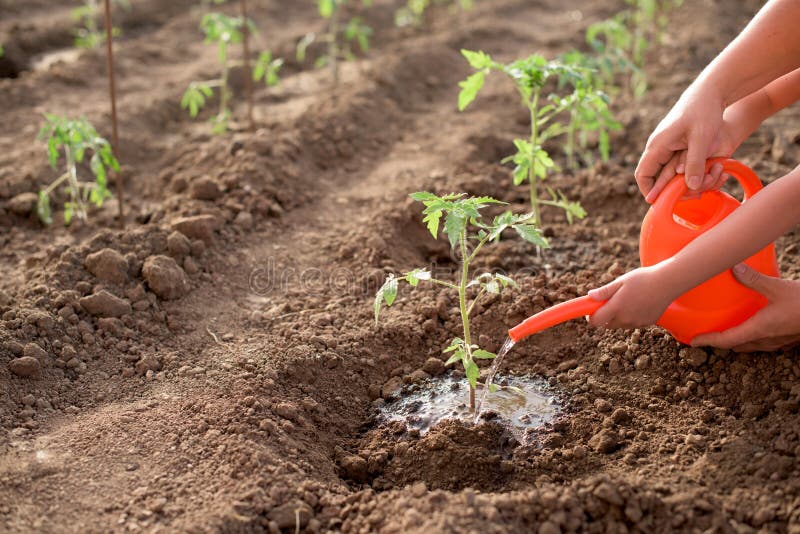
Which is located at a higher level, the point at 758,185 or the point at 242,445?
the point at 758,185

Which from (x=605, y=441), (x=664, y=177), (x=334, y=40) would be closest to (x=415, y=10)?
(x=334, y=40)

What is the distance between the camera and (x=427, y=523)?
1.92 meters

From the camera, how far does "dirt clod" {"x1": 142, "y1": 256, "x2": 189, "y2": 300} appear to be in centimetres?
291

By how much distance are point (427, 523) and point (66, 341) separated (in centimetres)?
143

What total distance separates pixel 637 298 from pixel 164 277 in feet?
5.52

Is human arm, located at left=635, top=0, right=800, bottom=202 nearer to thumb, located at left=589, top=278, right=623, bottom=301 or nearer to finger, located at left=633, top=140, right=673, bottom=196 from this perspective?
finger, located at left=633, top=140, right=673, bottom=196

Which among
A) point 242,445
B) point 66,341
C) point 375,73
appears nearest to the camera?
point 242,445

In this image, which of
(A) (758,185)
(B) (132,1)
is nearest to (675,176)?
(A) (758,185)

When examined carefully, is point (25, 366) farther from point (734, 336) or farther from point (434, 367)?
point (734, 336)

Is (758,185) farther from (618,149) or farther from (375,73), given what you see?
(375,73)

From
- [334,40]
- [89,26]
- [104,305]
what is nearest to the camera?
[104,305]

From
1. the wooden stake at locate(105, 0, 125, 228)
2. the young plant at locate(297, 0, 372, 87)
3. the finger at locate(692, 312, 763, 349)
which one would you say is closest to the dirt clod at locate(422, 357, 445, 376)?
the finger at locate(692, 312, 763, 349)

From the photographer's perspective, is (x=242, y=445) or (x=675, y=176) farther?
(x=675, y=176)

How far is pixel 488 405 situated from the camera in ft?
8.27
